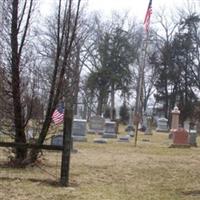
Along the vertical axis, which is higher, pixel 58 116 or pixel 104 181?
Answer: pixel 58 116

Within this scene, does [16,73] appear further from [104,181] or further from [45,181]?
[104,181]

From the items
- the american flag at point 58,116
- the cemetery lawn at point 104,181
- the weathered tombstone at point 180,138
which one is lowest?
the cemetery lawn at point 104,181

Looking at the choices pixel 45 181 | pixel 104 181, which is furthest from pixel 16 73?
pixel 104 181

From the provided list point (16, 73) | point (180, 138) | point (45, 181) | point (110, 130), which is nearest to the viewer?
point (45, 181)

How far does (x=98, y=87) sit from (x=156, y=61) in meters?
11.8

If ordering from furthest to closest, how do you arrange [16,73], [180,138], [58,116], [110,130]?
[110,130] → [180,138] → [58,116] → [16,73]

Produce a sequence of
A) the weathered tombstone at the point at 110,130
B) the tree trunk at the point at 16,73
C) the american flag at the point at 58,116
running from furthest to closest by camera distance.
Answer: the weathered tombstone at the point at 110,130 < the american flag at the point at 58,116 < the tree trunk at the point at 16,73

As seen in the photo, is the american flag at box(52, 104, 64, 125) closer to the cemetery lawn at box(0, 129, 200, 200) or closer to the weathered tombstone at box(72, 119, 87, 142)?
the cemetery lawn at box(0, 129, 200, 200)

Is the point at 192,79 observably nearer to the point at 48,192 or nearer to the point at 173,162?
the point at 173,162

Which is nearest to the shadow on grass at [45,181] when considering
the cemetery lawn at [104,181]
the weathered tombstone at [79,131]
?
the cemetery lawn at [104,181]

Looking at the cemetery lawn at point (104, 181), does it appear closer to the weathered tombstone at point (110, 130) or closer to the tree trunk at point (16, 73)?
the tree trunk at point (16, 73)

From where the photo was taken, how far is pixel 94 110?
251ft

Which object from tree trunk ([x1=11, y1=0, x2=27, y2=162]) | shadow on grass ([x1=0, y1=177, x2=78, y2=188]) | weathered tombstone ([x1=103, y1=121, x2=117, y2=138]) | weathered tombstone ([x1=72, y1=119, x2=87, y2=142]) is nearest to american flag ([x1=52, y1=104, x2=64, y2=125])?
tree trunk ([x1=11, y1=0, x2=27, y2=162])

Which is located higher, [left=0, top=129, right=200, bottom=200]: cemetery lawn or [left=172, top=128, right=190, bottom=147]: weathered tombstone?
[left=172, top=128, right=190, bottom=147]: weathered tombstone
